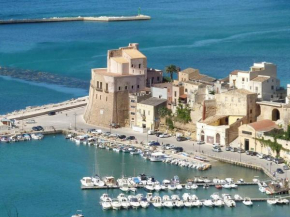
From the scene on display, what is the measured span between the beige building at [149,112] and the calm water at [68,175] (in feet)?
18.1

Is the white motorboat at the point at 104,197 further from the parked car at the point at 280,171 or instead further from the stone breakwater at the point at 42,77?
the stone breakwater at the point at 42,77

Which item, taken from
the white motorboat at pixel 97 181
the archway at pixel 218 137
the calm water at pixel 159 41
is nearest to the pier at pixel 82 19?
the calm water at pixel 159 41

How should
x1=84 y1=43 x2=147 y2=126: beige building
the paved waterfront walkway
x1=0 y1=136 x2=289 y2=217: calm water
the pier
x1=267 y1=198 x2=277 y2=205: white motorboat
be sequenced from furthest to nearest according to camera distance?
the pier, x1=84 y1=43 x2=147 y2=126: beige building, the paved waterfront walkway, x1=267 y1=198 x2=277 y2=205: white motorboat, x1=0 y1=136 x2=289 y2=217: calm water

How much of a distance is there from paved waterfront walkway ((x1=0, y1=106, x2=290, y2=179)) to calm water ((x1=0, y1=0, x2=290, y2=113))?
309 inches

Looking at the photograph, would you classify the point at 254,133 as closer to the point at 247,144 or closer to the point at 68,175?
the point at 247,144

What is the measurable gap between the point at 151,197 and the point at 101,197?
3046 mm

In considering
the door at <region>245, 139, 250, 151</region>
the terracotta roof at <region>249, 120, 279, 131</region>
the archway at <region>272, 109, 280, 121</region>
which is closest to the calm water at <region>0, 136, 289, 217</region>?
the door at <region>245, 139, 250, 151</region>

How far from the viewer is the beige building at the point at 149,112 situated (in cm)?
8412

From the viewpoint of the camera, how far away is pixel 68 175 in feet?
244

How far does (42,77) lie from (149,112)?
32339 millimetres

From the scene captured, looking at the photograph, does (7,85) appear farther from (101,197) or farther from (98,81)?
(101,197)

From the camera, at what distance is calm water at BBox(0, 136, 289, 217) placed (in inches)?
2606

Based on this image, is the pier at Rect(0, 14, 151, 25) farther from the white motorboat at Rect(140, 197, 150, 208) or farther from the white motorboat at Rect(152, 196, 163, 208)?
the white motorboat at Rect(140, 197, 150, 208)

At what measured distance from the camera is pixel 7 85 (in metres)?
110
